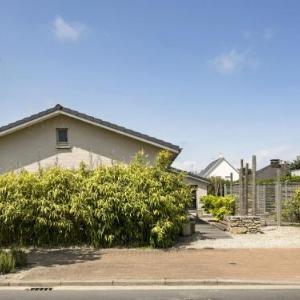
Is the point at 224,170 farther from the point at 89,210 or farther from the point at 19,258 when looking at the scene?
the point at 19,258

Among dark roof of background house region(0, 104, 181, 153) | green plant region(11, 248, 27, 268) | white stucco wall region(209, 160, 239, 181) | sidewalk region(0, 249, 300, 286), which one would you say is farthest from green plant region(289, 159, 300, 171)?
green plant region(11, 248, 27, 268)

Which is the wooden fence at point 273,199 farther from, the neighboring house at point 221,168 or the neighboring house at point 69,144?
the neighboring house at point 221,168

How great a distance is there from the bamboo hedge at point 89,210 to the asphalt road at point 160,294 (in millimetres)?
5817

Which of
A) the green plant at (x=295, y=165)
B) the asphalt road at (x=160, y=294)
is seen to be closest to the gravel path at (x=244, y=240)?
the asphalt road at (x=160, y=294)

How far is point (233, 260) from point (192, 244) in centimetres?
335

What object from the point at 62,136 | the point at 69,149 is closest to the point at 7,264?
the point at 69,149

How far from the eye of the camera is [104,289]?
34.4 ft

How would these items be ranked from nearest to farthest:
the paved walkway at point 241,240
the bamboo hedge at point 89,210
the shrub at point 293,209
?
the bamboo hedge at point 89,210
the paved walkway at point 241,240
the shrub at point 293,209

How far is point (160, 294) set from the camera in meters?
9.94

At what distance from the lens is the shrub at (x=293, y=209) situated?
76.1ft

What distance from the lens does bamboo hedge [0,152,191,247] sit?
16312 mm

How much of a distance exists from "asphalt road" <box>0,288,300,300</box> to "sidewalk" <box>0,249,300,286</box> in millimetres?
599

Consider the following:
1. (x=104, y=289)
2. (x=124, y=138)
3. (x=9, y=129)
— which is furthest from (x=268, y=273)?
(x=9, y=129)

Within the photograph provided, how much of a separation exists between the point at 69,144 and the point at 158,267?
12.2m
